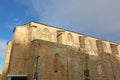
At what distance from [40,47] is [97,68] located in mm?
13438

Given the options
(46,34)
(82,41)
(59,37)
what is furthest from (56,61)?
(82,41)

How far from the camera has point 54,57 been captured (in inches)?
1019

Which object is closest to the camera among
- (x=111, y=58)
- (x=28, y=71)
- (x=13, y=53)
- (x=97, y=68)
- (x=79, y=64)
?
(x=28, y=71)

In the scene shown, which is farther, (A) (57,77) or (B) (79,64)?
(B) (79,64)

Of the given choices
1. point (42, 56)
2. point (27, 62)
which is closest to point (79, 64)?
point (42, 56)

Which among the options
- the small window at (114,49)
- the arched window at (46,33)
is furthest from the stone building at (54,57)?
the small window at (114,49)

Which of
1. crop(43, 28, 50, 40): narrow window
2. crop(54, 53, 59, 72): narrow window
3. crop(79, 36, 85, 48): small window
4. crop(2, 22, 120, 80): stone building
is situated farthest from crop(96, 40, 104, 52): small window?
crop(54, 53, 59, 72): narrow window

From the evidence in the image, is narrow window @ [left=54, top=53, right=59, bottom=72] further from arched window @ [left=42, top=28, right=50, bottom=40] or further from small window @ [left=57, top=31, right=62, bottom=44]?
arched window @ [left=42, top=28, right=50, bottom=40]

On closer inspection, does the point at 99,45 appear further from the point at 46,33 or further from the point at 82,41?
the point at 46,33

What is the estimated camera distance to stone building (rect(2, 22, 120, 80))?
79.6 ft

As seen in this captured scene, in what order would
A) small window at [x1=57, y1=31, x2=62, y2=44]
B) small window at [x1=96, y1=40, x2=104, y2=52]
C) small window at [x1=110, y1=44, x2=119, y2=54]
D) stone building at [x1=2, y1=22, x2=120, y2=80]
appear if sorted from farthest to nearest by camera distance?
small window at [x1=110, y1=44, x2=119, y2=54] → small window at [x1=96, y1=40, x2=104, y2=52] → small window at [x1=57, y1=31, x2=62, y2=44] → stone building at [x1=2, y1=22, x2=120, y2=80]

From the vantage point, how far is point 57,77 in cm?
2477

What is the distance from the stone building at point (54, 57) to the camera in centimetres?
2425

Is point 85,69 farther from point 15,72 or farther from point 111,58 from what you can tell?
point 15,72
